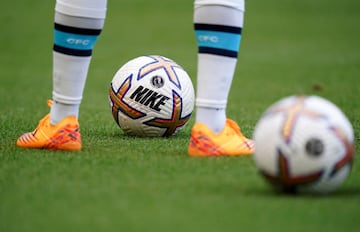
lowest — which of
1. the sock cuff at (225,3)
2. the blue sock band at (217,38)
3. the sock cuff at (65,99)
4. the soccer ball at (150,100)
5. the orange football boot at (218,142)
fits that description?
the soccer ball at (150,100)

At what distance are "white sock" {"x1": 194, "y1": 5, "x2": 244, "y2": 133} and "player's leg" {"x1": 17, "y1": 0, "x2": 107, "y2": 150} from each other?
0.68 meters

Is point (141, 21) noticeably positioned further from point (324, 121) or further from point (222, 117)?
point (324, 121)

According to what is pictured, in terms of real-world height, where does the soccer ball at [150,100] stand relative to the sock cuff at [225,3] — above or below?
below

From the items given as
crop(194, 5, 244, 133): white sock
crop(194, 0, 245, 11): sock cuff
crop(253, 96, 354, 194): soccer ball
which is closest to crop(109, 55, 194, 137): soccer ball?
crop(194, 5, 244, 133): white sock

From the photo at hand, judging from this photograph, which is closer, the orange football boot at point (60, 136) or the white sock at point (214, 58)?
the white sock at point (214, 58)

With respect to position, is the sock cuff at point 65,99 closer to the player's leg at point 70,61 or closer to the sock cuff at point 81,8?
the player's leg at point 70,61

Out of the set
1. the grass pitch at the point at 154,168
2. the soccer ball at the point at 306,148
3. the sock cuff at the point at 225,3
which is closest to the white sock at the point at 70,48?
the grass pitch at the point at 154,168

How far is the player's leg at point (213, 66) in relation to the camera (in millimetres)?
5003

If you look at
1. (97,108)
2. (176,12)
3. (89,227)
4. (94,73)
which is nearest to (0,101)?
(97,108)

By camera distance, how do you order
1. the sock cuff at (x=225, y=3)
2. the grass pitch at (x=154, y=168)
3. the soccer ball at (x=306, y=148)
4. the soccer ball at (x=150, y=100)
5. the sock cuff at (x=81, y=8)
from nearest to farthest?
the grass pitch at (x=154, y=168) → the soccer ball at (x=306, y=148) → the sock cuff at (x=225, y=3) → the sock cuff at (x=81, y=8) → the soccer ball at (x=150, y=100)

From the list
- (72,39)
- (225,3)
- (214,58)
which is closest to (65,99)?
(72,39)

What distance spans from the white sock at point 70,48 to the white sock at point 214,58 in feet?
2.18

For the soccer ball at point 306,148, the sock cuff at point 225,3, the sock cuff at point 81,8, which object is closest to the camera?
the soccer ball at point 306,148

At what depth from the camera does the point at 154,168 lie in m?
4.75
